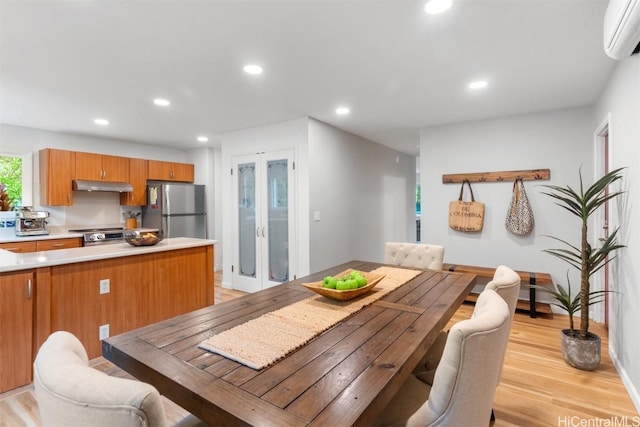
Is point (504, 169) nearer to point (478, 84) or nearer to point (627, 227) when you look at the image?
point (478, 84)

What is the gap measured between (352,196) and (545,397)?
3360 millimetres

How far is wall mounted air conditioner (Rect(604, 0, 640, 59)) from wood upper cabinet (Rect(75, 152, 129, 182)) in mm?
5861

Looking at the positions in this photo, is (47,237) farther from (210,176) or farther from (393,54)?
(393,54)

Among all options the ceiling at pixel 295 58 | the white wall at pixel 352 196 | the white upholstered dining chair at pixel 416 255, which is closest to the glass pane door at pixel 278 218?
the white wall at pixel 352 196

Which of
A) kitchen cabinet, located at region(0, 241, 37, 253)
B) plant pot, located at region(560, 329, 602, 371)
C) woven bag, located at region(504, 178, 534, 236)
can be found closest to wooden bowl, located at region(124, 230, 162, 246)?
kitchen cabinet, located at region(0, 241, 37, 253)

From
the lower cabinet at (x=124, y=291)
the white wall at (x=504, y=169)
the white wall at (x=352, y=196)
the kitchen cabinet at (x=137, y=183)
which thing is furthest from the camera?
the kitchen cabinet at (x=137, y=183)

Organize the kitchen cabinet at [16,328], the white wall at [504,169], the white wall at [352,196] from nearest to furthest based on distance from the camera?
the kitchen cabinet at [16,328], the white wall at [504,169], the white wall at [352,196]

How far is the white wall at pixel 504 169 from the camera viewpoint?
11.7ft

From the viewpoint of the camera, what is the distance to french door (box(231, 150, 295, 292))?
165 inches

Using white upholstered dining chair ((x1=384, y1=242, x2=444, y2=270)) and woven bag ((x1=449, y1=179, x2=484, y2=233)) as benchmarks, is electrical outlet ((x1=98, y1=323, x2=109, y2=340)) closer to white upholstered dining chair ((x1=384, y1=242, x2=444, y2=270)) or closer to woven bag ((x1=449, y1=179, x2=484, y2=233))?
white upholstered dining chair ((x1=384, y1=242, x2=444, y2=270))

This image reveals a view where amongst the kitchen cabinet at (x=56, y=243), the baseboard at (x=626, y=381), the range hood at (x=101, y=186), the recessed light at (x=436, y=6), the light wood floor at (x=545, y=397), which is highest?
the recessed light at (x=436, y=6)

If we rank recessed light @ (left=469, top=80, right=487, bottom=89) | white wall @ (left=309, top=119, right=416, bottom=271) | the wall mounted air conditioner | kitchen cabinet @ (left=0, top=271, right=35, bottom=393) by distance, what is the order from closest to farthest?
1. the wall mounted air conditioner
2. kitchen cabinet @ (left=0, top=271, right=35, bottom=393)
3. recessed light @ (left=469, top=80, right=487, bottom=89)
4. white wall @ (left=309, top=119, right=416, bottom=271)

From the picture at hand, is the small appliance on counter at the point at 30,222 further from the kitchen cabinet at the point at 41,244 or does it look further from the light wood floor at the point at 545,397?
the light wood floor at the point at 545,397

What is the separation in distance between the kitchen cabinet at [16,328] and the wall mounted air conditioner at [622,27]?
376cm
